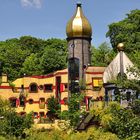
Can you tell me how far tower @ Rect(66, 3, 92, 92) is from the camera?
4238cm

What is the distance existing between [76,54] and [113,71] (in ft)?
40.7

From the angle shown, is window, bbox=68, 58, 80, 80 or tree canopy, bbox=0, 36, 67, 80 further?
tree canopy, bbox=0, 36, 67, 80

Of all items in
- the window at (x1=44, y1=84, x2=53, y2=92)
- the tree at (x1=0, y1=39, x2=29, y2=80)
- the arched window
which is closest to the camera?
the window at (x1=44, y1=84, x2=53, y2=92)

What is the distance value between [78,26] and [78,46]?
2.05m

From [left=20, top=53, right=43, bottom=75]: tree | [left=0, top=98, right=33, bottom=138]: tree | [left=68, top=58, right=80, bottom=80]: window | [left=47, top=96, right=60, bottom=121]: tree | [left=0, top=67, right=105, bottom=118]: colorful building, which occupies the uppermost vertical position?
[left=20, top=53, right=43, bottom=75]: tree

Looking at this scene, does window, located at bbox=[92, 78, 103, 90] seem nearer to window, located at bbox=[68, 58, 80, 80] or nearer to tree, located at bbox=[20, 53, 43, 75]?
window, located at bbox=[68, 58, 80, 80]

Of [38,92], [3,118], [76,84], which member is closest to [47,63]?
[38,92]

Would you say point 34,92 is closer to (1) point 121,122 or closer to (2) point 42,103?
(2) point 42,103

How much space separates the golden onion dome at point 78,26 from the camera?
139ft

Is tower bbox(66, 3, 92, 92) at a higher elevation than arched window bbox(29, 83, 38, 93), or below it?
higher

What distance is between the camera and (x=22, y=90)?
151 ft

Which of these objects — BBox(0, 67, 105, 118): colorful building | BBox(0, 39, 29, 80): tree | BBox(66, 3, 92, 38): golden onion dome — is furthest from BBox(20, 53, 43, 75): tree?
BBox(66, 3, 92, 38): golden onion dome

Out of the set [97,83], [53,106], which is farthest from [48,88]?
[97,83]

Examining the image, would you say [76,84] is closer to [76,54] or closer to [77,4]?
[76,54]
